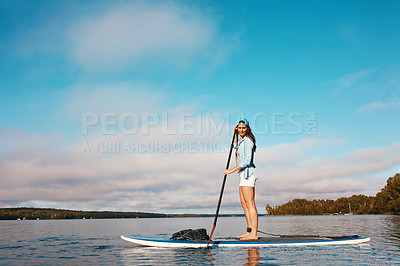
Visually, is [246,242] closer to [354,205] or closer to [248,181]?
[248,181]

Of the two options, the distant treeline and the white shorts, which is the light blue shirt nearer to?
the white shorts

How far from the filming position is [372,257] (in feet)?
27.4

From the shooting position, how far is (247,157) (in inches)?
404

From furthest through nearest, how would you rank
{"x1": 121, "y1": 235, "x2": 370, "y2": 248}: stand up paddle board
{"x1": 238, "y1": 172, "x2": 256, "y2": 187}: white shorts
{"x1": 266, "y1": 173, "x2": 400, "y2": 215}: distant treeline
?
1. {"x1": 266, "y1": 173, "x2": 400, "y2": 215}: distant treeline
2. {"x1": 238, "y1": 172, "x2": 256, "y2": 187}: white shorts
3. {"x1": 121, "y1": 235, "x2": 370, "y2": 248}: stand up paddle board

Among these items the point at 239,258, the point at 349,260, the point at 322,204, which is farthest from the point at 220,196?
the point at 322,204

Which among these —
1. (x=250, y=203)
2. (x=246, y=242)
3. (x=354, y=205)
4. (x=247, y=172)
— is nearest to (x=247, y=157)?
(x=247, y=172)

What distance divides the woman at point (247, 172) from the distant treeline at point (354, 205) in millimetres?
90813

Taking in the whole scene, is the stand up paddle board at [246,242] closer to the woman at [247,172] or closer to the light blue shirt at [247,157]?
the woman at [247,172]

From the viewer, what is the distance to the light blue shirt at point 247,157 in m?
10.2

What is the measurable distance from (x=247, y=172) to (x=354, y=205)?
15905 centimetres

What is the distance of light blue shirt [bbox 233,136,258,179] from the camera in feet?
33.6

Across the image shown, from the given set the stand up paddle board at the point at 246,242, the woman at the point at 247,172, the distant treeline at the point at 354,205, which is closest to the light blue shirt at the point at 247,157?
the woman at the point at 247,172

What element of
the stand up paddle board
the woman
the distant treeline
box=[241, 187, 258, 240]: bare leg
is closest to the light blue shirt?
the woman

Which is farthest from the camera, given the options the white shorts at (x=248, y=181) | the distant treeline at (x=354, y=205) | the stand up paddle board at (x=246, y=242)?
the distant treeline at (x=354, y=205)
